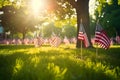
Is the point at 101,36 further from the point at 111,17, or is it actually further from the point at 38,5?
the point at 111,17

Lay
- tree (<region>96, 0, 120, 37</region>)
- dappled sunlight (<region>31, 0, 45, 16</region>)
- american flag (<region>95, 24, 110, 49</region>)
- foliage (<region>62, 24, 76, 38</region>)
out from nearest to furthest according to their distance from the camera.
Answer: american flag (<region>95, 24, 110, 49</region>)
dappled sunlight (<region>31, 0, 45, 16</region>)
tree (<region>96, 0, 120, 37</region>)
foliage (<region>62, 24, 76, 38</region>)

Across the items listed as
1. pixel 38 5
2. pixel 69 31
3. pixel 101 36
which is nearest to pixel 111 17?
pixel 38 5

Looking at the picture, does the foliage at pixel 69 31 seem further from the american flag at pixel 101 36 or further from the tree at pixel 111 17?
the american flag at pixel 101 36

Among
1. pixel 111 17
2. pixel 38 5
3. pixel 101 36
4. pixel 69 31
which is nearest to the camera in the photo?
pixel 101 36

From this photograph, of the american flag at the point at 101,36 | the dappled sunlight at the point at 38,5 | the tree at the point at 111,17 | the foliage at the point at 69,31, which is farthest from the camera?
the foliage at the point at 69,31

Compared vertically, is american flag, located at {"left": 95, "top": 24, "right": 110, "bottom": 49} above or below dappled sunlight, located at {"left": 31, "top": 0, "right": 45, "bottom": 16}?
below

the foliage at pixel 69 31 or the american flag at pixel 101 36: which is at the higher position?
the foliage at pixel 69 31

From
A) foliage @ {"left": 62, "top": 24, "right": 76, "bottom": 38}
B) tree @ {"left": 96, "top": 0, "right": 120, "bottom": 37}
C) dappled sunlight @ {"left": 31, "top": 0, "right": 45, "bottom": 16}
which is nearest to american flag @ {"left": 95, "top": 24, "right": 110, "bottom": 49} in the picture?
dappled sunlight @ {"left": 31, "top": 0, "right": 45, "bottom": 16}

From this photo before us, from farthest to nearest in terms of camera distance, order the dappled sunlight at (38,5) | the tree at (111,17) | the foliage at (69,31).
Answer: the foliage at (69,31) < the tree at (111,17) < the dappled sunlight at (38,5)

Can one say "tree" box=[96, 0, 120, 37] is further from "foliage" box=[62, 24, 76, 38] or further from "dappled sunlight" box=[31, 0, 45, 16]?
"foliage" box=[62, 24, 76, 38]

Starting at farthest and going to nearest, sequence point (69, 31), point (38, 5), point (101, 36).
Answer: point (69, 31) < point (38, 5) < point (101, 36)

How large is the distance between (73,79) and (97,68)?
2673mm

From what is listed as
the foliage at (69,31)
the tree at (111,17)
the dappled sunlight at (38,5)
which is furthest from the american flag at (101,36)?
the foliage at (69,31)

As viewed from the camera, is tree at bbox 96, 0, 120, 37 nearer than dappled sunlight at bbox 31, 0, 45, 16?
No
